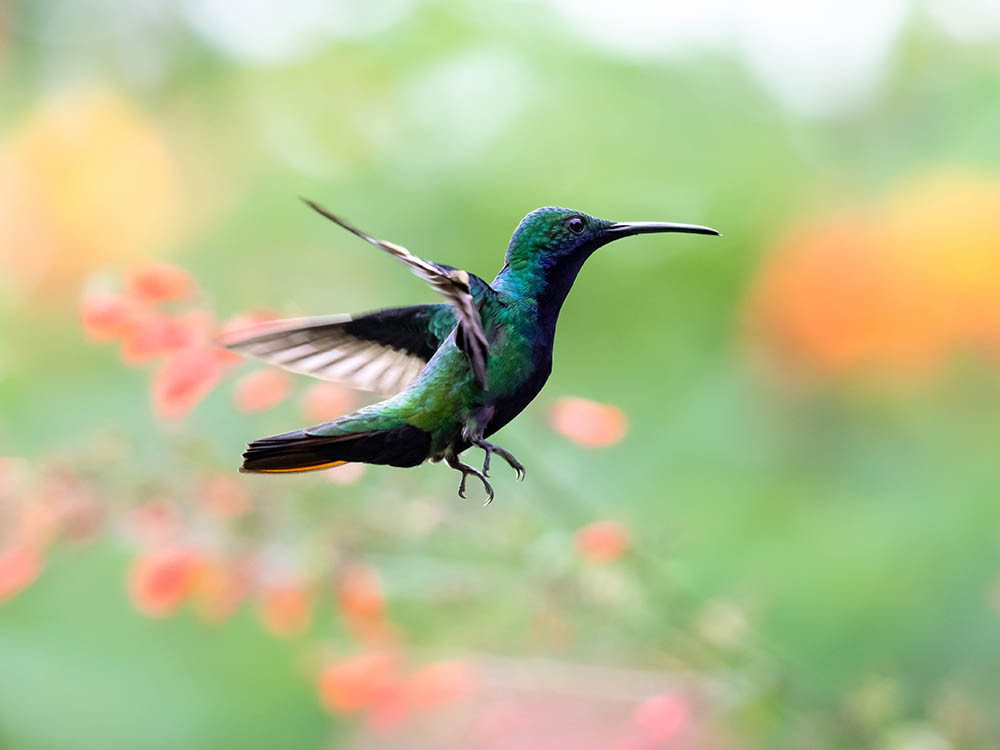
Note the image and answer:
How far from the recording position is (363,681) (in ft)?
10.1

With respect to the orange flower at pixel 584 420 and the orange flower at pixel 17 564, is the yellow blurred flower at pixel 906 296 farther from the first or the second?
the orange flower at pixel 17 564

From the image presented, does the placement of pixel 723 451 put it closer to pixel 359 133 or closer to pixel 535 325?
pixel 359 133

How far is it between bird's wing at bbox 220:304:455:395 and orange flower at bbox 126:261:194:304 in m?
0.66

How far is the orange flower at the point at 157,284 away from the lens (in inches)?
69.1

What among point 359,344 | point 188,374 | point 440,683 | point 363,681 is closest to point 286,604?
point 363,681

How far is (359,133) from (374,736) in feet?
8.27

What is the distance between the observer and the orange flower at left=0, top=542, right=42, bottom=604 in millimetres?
2664

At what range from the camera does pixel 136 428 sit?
3.85 m

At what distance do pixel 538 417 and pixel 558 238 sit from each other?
118 cm

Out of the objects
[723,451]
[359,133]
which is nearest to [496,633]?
[723,451]

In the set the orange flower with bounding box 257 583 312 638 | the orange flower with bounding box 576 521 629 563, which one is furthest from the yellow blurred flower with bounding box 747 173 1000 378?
the orange flower with bounding box 257 583 312 638

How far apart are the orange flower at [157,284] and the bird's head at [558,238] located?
2.90 ft

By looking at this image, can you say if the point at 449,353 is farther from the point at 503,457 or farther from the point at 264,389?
the point at 264,389

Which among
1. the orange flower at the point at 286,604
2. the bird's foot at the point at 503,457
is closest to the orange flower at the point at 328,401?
the orange flower at the point at 286,604
